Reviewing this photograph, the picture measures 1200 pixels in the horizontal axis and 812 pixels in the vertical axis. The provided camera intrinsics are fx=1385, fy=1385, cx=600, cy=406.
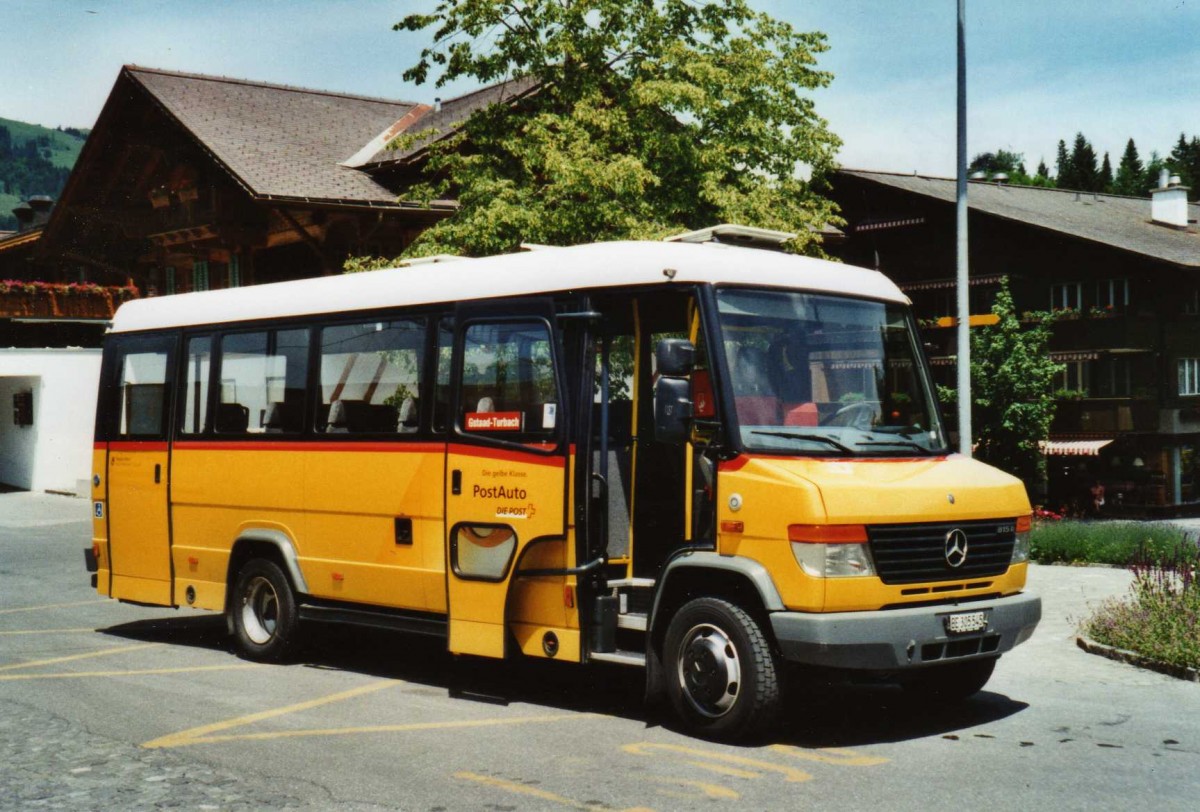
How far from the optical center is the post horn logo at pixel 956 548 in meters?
8.28

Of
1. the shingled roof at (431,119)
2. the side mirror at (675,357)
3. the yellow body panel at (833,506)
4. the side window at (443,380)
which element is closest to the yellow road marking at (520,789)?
the yellow body panel at (833,506)

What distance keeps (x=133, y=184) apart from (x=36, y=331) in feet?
20.0

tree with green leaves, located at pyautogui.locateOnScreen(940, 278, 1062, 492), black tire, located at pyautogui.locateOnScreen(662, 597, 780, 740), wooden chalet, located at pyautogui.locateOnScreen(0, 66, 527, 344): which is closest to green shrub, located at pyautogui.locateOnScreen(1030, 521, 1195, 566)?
tree with green leaves, located at pyautogui.locateOnScreen(940, 278, 1062, 492)

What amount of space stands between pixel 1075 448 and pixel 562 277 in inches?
1486

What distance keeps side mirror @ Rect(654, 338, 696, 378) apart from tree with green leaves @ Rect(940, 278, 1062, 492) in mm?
26181

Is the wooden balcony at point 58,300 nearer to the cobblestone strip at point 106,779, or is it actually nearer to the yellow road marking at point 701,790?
the cobblestone strip at point 106,779

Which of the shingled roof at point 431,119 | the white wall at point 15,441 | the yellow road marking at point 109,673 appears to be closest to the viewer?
the yellow road marking at point 109,673

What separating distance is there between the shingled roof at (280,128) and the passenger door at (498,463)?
2205 cm

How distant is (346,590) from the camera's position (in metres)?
10.9

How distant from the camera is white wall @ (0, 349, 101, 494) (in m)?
38.9

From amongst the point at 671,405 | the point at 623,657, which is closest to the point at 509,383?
the point at 671,405

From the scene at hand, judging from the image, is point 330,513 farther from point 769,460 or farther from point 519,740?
point 769,460

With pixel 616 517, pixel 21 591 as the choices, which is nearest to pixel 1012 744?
pixel 616 517

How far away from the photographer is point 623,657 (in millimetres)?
8891
